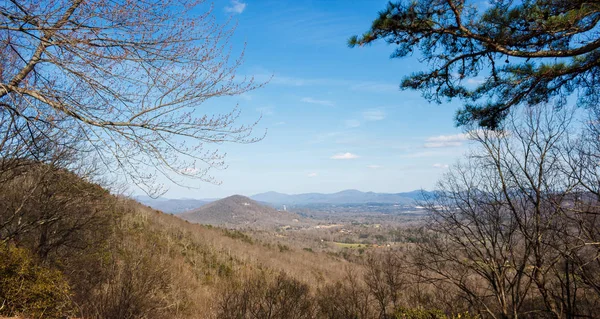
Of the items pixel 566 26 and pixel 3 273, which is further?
pixel 3 273

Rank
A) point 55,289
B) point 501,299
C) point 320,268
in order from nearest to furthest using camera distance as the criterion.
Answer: point 55,289, point 501,299, point 320,268

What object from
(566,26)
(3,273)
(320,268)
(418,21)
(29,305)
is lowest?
(320,268)

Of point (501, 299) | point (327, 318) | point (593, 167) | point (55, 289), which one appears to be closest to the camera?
point (55, 289)

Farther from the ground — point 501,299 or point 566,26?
point 566,26

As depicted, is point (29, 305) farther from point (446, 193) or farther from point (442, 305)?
point (442, 305)

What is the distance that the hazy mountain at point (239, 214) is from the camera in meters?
142

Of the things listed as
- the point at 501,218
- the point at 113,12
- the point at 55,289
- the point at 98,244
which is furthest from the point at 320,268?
the point at 113,12

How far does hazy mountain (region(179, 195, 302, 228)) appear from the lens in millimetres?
142250

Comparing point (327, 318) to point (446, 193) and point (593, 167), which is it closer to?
point (446, 193)

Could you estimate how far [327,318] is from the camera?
16.3m

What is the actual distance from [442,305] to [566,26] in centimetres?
1732

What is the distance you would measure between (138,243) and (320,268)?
27506 millimetres

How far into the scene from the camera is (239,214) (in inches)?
6324

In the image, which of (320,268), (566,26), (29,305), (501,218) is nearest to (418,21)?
(566,26)
